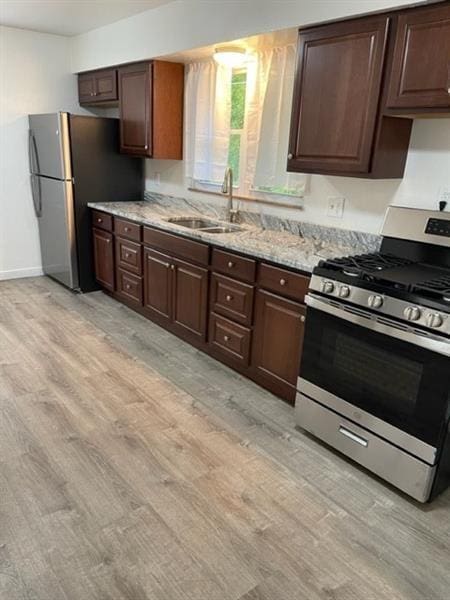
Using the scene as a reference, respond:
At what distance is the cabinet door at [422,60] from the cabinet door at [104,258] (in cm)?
278

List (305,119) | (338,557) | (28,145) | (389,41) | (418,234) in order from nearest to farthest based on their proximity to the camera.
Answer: (338,557), (389,41), (418,234), (305,119), (28,145)

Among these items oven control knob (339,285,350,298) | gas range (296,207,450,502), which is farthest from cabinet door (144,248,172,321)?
oven control knob (339,285,350,298)

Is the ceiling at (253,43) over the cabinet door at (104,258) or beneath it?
over

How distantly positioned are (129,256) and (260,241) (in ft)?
4.82

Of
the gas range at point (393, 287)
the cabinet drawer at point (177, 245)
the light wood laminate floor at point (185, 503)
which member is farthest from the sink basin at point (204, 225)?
the gas range at point (393, 287)

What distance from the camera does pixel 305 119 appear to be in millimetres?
2545

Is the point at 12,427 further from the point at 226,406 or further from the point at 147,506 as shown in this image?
the point at 226,406

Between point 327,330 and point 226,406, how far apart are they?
0.85m

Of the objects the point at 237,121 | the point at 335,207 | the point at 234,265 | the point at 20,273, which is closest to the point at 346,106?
the point at 335,207

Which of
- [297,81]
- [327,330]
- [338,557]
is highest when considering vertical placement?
[297,81]

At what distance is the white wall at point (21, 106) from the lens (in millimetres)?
4410

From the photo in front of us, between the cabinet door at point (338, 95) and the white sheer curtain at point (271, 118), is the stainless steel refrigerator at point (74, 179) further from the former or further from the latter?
the cabinet door at point (338, 95)

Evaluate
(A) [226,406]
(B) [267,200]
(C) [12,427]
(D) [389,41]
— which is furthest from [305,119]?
A: (C) [12,427]

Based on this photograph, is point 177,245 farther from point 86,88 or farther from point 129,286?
point 86,88
